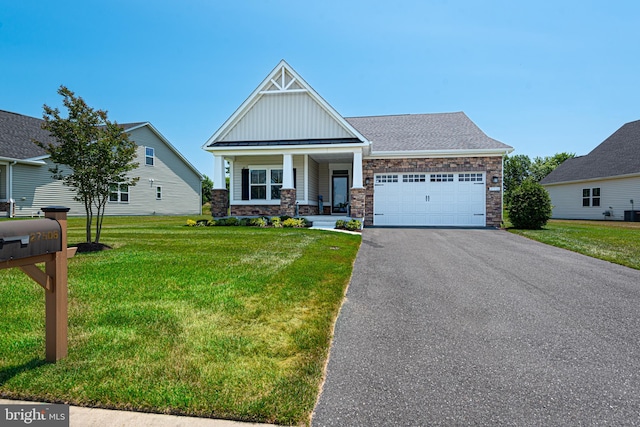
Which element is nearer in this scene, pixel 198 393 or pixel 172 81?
pixel 198 393

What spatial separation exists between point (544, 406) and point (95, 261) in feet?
24.9

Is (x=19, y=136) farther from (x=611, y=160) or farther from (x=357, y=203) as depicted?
(x=611, y=160)

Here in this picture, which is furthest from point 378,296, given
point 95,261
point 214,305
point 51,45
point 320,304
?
point 51,45

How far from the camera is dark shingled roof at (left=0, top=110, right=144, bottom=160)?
19781mm

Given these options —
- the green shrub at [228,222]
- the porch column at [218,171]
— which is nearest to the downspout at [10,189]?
the porch column at [218,171]

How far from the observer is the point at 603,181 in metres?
24.6

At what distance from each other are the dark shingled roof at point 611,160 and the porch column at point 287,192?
22270 millimetres

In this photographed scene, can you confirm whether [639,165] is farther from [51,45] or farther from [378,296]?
[51,45]

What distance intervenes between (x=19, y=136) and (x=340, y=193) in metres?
20.6

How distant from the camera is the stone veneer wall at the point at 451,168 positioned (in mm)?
16234

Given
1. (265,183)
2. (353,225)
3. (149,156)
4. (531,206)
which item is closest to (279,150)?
(265,183)

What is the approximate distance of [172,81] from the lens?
52.7 ft

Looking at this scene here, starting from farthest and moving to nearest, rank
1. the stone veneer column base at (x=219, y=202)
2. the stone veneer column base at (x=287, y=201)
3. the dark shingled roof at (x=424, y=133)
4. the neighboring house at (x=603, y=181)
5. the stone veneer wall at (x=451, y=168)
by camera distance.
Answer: the neighboring house at (x=603, y=181) < the dark shingled roof at (x=424, y=133) < the stone veneer wall at (x=451, y=168) < the stone veneer column base at (x=219, y=202) < the stone veneer column base at (x=287, y=201)

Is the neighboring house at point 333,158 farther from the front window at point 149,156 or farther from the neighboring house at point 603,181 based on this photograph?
the neighboring house at point 603,181
